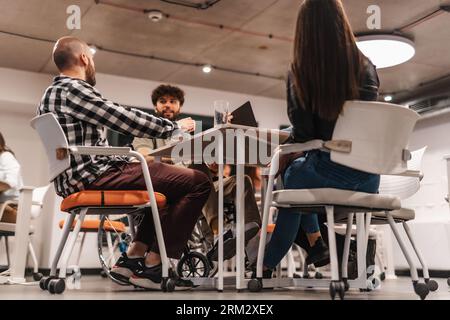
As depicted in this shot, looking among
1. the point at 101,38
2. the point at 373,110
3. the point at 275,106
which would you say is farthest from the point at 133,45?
the point at 373,110

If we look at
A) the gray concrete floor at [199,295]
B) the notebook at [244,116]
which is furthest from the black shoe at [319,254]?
the notebook at [244,116]

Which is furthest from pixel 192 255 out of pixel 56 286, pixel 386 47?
pixel 386 47

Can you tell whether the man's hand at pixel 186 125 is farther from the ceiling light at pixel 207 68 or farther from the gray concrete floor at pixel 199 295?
the ceiling light at pixel 207 68

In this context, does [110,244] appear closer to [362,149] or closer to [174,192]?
[174,192]

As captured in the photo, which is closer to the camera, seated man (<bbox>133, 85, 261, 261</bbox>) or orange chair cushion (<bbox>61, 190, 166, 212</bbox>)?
orange chair cushion (<bbox>61, 190, 166, 212</bbox>)

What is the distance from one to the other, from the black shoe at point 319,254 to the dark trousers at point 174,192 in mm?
Result: 601

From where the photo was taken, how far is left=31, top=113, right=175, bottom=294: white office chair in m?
2.09

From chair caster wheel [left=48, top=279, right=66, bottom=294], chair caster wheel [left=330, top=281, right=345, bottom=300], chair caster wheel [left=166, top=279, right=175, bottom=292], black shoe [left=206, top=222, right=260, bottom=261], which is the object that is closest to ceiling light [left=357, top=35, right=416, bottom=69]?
black shoe [left=206, top=222, right=260, bottom=261]

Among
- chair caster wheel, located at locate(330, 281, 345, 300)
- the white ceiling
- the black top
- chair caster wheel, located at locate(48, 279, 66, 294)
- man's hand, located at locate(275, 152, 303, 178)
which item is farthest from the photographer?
the white ceiling

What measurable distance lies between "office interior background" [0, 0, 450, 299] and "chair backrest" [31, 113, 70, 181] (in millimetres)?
2809

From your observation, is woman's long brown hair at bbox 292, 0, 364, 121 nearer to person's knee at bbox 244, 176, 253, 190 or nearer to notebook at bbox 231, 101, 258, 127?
notebook at bbox 231, 101, 258, 127

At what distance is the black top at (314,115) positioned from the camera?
6.44 feet

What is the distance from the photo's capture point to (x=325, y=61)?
1.93 meters

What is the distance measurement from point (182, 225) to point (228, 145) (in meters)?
0.46
